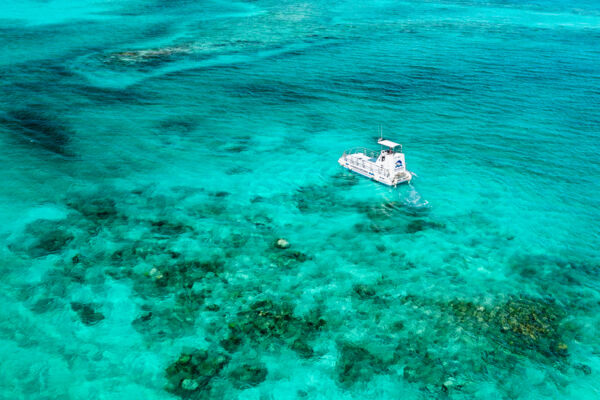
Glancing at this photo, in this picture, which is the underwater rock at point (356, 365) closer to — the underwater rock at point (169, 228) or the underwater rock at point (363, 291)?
the underwater rock at point (363, 291)

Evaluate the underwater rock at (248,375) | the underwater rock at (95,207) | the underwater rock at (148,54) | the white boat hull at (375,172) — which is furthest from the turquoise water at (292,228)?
the white boat hull at (375,172)

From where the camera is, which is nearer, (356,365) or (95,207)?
(356,365)

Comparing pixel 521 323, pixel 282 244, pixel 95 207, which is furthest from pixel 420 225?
pixel 95 207

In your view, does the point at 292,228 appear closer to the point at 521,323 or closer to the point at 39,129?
the point at 521,323

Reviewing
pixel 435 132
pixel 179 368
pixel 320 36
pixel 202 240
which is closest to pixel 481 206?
pixel 435 132

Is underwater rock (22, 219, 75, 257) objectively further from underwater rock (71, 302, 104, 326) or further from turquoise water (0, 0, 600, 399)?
underwater rock (71, 302, 104, 326)

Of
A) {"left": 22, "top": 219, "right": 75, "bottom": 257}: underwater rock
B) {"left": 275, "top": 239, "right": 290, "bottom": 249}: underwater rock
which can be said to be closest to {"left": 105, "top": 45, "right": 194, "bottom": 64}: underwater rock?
{"left": 22, "top": 219, "right": 75, "bottom": 257}: underwater rock
